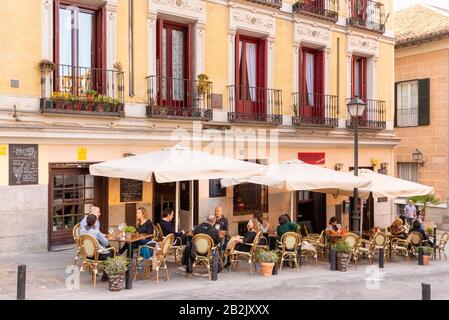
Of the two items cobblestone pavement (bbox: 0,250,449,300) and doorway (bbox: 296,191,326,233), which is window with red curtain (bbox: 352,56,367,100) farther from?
cobblestone pavement (bbox: 0,250,449,300)

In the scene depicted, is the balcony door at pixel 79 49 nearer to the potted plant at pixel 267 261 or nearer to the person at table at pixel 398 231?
the potted plant at pixel 267 261

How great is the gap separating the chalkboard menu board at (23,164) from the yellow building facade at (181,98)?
0.03m

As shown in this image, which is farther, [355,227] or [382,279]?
[355,227]

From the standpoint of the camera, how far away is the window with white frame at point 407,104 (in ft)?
75.7

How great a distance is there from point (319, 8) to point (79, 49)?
879cm

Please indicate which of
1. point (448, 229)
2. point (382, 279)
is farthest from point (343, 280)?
point (448, 229)

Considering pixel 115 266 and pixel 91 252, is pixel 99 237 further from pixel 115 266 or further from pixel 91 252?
pixel 115 266

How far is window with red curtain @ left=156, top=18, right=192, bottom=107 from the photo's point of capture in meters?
14.3

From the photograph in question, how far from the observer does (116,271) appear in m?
8.80

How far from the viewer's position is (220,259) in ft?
36.2

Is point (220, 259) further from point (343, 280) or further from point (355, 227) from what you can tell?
point (355, 227)

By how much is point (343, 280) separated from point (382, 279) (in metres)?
1.05

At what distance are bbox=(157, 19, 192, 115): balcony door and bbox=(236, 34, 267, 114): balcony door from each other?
5.81ft
